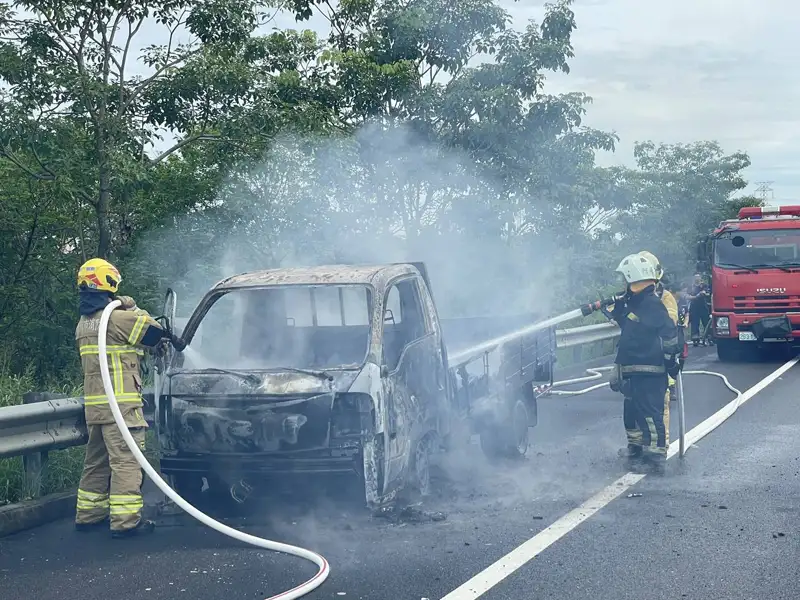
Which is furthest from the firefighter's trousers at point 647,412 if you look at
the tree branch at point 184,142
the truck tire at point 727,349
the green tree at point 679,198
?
the green tree at point 679,198

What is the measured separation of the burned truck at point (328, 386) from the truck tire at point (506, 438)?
0.01m

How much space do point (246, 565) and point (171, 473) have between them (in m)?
1.21

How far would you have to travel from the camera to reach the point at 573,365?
1758 cm

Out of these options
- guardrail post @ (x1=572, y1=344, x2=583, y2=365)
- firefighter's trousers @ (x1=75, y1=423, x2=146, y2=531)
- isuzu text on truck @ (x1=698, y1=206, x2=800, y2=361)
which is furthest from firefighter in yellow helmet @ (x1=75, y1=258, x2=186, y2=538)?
isuzu text on truck @ (x1=698, y1=206, x2=800, y2=361)

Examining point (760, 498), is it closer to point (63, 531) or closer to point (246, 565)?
point (246, 565)

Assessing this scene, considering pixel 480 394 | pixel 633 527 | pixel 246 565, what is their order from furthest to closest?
pixel 480 394, pixel 633 527, pixel 246 565

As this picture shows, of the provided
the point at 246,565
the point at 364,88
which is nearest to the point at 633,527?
the point at 246,565

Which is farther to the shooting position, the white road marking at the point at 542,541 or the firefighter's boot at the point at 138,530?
the firefighter's boot at the point at 138,530

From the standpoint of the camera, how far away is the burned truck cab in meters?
6.21

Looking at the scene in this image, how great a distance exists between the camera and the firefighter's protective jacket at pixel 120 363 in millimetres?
6387

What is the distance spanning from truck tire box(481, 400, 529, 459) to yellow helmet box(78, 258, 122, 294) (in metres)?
3.20

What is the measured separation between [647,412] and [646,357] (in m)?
0.44

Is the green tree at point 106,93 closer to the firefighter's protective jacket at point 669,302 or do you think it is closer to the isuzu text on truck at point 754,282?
the firefighter's protective jacket at point 669,302

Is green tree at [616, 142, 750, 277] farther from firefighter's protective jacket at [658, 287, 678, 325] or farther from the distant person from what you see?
firefighter's protective jacket at [658, 287, 678, 325]
